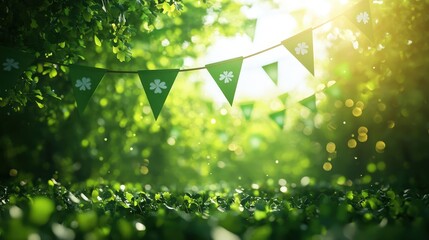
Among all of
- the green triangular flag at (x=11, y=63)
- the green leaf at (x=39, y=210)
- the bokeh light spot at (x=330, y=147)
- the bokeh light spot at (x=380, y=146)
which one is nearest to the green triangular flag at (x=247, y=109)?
the bokeh light spot at (x=380, y=146)

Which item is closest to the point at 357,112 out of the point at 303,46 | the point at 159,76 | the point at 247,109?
the point at 247,109

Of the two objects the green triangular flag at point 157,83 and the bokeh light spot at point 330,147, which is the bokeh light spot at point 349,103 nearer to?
the bokeh light spot at point 330,147

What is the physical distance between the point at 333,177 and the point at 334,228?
11.3m

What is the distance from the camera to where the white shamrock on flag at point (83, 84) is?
5.01m

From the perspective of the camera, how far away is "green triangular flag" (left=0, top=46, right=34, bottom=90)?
4719 mm

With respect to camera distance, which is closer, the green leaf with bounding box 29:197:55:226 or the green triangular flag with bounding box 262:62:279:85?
the green leaf with bounding box 29:197:55:226

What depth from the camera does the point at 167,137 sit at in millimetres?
14289

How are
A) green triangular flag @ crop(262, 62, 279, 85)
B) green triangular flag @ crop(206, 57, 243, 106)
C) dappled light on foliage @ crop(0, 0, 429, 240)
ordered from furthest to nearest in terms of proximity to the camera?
green triangular flag @ crop(262, 62, 279, 85) < green triangular flag @ crop(206, 57, 243, 106) < dappled light on foliage @ crop(0, 0, 429, 240)

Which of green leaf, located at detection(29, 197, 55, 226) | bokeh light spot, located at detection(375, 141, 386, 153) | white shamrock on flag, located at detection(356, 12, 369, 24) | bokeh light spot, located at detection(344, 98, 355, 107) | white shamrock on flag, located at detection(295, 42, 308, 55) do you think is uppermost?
white shamrock on flag, located at detection(356, 12, 369, 24)

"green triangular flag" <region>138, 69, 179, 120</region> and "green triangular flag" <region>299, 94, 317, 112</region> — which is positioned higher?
"green triangular flag" <region>299, 94, 317, 112</region>

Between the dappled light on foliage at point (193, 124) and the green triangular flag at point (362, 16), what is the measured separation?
0.02m

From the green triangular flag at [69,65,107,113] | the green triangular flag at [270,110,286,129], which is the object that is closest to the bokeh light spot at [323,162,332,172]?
the green triangular flag at [270,110,286,129]

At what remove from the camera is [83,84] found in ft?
16.5

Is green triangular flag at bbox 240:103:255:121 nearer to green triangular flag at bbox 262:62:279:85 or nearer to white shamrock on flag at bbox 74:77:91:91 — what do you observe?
green triangular flag at bbox 262:62:279:85
